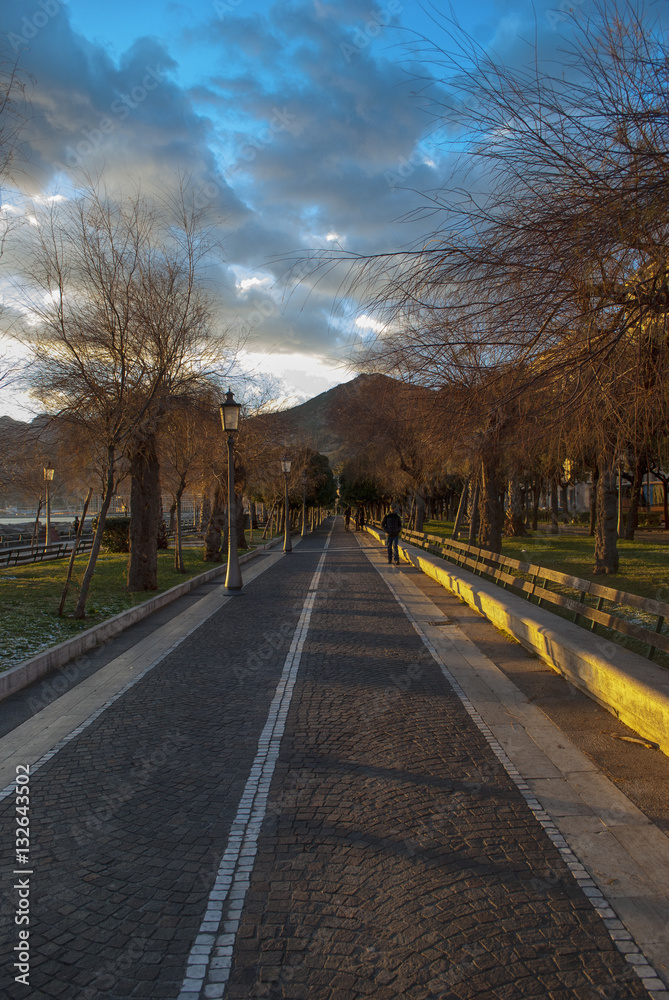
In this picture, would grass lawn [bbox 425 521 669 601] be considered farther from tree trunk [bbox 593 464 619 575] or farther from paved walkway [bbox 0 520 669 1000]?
paved walkway [bbox 0 520 669 1000]

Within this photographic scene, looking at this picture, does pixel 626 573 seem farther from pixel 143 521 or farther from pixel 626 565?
pixel 143 521

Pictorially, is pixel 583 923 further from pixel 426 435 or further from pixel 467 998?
pixel 426 435

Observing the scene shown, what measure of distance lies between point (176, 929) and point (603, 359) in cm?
483

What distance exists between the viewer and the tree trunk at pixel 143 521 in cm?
1566

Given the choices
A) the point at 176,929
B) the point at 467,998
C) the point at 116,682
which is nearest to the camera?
the point at 467,998

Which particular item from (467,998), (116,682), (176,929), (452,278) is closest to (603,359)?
(452,278)

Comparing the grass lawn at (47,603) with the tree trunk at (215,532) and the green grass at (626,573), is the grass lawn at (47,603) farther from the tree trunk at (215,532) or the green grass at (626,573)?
the green grass at (626,573)

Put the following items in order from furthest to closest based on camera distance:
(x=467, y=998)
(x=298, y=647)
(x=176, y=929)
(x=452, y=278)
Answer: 1. (x=298, y=647)
2. (x=452, y=278)
3. (x=176, y=929)
4. (x=467, y=998)

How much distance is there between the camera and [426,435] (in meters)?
8.39

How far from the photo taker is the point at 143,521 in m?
15.9

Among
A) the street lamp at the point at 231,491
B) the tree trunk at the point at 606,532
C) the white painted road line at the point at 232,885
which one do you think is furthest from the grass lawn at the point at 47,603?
the tree trunk at the point at 606,532

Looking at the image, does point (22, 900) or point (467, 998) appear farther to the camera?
point (22, 900)

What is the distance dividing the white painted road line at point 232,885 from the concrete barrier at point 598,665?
297cm

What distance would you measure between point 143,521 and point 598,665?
11.8 meters
